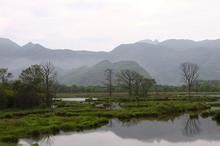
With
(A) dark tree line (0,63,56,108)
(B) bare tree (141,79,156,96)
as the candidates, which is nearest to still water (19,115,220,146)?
(A) dark tree line (0,63,56,108)

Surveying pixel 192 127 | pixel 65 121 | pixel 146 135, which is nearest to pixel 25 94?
pixel 65 121

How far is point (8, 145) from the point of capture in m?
41.5

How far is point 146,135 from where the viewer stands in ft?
171

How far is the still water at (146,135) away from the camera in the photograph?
46094mm

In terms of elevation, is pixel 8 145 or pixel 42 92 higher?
pixel 42 92

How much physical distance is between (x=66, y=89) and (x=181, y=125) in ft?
457

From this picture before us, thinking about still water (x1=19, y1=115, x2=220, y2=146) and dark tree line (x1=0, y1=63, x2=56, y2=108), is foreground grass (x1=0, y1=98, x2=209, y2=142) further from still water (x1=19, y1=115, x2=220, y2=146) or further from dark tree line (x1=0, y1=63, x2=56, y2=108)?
dark tree line (x1=0, y1=63, x2=56, y2=108)

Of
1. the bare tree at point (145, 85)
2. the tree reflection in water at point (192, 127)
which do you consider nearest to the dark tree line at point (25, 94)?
the tree reflection in water at point (192, 127)

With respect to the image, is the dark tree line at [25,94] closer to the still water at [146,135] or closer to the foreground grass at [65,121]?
the foreground grass at [65,121]

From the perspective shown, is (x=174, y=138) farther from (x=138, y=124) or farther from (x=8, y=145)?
(x=8, y=145)

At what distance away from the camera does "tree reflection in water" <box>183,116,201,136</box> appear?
177 feet

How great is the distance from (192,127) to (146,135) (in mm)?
10954

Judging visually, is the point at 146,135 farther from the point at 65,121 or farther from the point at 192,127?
the point at 65,121

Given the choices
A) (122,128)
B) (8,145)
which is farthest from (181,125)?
(8,145)
